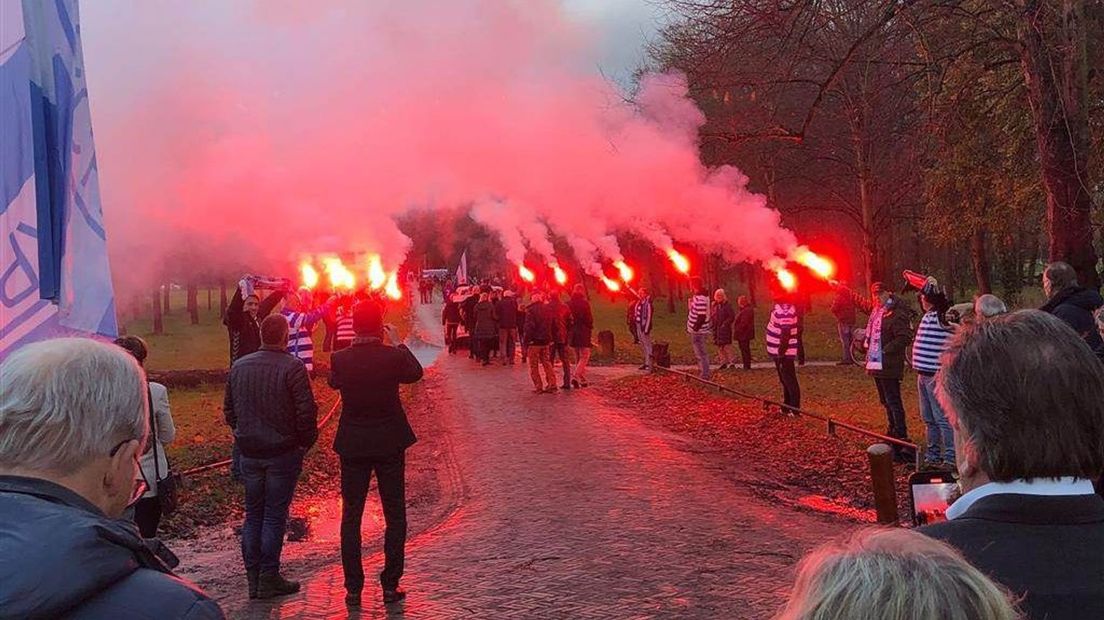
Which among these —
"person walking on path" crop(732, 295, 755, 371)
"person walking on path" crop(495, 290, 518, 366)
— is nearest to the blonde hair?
"person walking on path" crop(732, 295, 755, 371)

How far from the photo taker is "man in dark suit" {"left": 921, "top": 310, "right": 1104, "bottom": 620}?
1.84 meters

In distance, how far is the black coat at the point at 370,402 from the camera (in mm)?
6199

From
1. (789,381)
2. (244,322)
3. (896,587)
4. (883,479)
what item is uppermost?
(244,322)

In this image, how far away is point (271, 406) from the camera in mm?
6316

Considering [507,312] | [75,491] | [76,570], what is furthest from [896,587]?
[507,312]

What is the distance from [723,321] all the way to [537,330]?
17.4ft

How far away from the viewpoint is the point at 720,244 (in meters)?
19.4

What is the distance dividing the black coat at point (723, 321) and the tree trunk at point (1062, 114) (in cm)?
941

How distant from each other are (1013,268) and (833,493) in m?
31.2

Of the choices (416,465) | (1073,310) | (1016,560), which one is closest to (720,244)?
(416,465)

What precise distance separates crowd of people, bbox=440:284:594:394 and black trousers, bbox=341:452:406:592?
34.6ft

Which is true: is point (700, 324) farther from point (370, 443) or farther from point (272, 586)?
point (272, 586)

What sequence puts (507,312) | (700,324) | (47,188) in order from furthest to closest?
1. (507,312)
2. (700,324)
3. (47,188)

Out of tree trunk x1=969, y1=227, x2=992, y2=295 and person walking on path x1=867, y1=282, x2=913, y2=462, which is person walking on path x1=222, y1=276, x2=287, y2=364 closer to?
person walking on path x1=867, y1=282, x2=913, y2=462
